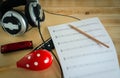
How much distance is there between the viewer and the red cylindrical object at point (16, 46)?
2.04ft

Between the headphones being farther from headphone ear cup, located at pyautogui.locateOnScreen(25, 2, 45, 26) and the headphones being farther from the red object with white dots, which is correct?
the red object with white dots

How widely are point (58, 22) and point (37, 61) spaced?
0.22 m

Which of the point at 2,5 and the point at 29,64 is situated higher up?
the point at 2,5

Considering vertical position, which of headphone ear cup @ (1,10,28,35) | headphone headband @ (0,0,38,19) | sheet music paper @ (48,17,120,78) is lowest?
sheet music paper @ (48,17,120,78)

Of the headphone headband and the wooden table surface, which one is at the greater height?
the headphone headband

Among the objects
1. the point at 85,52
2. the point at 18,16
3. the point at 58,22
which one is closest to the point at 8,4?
the point at 18,16

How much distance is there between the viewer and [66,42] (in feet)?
2.12

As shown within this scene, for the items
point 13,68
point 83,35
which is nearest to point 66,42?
point 83,35

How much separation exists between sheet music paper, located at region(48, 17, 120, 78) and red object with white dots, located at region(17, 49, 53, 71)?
54 mm

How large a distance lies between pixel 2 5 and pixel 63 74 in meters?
0.32

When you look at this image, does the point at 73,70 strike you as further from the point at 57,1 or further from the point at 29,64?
the point at 57,1

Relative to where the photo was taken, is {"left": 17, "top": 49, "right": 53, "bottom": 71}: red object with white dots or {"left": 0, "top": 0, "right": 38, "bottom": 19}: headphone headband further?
{"left": 0, "top": 0, "right": 38, "bottom": 19}: headphone headband

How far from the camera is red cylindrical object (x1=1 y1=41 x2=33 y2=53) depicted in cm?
62

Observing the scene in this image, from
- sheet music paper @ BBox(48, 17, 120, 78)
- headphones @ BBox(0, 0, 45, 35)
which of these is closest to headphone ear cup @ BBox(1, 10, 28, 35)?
headphones @ BBox(0, 0, 45, 35)
